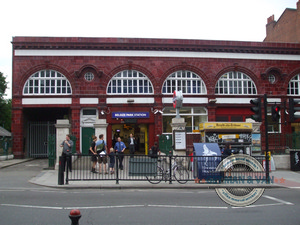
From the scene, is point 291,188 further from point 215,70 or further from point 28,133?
point 28,133

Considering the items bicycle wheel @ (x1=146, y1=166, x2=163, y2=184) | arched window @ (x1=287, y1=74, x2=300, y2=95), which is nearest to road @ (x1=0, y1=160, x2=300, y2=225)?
bicycle wheel @ (x1=146, y1=166, x2=163, y2=184)

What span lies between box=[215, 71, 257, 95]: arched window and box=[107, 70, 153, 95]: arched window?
6.00 meters

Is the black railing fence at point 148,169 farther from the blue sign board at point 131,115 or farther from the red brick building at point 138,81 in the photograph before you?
the red brick building at point 138,81

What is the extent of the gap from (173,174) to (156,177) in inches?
25.9

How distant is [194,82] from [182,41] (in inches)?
138

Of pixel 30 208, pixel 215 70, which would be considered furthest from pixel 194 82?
pixel 30 208

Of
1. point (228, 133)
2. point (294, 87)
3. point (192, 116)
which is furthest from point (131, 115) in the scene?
point (294, 87)

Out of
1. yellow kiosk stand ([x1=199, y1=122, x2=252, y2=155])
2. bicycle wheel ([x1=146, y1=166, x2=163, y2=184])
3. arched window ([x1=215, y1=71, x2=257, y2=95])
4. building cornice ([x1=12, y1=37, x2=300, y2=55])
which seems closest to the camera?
bicycle wheel ([x1=146, y1=166, x2=163, y2=184])

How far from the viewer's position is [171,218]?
6.99 meters

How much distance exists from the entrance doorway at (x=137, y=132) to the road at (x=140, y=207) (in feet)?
52.8

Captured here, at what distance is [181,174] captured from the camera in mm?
12133

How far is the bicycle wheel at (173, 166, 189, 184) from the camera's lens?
12.1 metres

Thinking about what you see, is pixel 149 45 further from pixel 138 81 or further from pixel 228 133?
pixel 228 133

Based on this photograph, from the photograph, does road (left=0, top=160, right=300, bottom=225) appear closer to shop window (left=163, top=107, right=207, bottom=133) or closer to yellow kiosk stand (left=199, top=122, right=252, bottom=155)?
yellow kiosk stand (left=199, top=122, right=252, bottom=155)
